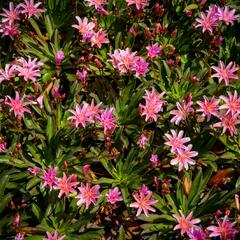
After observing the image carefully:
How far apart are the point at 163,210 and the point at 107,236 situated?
437 millimetres

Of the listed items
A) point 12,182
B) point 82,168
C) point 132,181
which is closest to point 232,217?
point 132,181

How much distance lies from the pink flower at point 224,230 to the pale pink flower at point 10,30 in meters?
2.16

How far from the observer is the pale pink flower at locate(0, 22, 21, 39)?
362 centimetres

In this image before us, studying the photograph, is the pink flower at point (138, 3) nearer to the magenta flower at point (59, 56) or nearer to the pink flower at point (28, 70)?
the magenta flower at point (59, 56)

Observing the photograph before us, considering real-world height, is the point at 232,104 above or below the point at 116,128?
above

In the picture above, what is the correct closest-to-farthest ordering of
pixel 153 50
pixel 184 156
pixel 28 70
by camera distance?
1. pixel 184 156
2. pixel 28 70
3. pixel 153 50

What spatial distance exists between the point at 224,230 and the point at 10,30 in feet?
7.40

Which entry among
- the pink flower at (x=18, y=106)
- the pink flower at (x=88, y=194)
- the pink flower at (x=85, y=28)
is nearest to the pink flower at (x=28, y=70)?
the pink flower at (x=18, y=106)

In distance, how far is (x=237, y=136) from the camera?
11.2 ft

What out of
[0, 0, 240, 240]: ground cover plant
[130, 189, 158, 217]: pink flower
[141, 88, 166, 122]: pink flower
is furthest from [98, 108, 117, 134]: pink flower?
[130, 189, 158, 217]: pink flower

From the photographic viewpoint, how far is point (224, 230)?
2.78 m

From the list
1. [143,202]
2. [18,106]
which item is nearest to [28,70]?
[18,106]

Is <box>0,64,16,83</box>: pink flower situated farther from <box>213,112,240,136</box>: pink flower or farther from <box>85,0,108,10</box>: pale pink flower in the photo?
<box>213,112,240,136</box>: pink flower

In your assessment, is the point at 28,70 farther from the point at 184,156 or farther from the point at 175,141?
the point at 184,156
